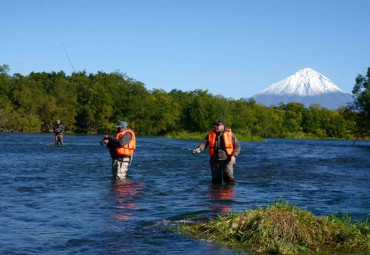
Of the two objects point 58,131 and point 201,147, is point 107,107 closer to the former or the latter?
point 58,131

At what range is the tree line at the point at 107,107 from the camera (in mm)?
91812

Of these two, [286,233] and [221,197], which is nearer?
[286,233]

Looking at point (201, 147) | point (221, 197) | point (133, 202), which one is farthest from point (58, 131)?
point (133, 202)

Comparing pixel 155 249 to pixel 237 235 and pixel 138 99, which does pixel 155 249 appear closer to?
pixel 237 235

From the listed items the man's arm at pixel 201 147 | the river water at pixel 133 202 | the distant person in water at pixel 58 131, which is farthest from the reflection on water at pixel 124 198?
the distant person in water at pixel 58 131

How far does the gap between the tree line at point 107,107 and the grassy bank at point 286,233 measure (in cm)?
7940

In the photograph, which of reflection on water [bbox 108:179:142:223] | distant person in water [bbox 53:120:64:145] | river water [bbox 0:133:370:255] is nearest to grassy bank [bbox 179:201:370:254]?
river water [bbox 0:133:370:255]

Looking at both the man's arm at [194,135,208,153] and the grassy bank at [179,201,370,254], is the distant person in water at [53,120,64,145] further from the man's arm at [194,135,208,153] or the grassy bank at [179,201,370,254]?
the grassy bank at [179,201,370,254]

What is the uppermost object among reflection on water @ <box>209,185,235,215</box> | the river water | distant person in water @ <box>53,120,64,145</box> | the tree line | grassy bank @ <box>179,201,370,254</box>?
the tree line

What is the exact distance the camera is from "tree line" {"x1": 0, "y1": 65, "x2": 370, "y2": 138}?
9181 cm

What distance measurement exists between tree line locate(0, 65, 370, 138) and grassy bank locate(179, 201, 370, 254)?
3126 inches

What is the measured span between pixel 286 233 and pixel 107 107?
100157 millimetres

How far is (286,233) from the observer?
23.4 feet

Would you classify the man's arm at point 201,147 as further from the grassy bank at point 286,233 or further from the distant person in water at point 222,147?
the grassy bank at point 286,233
